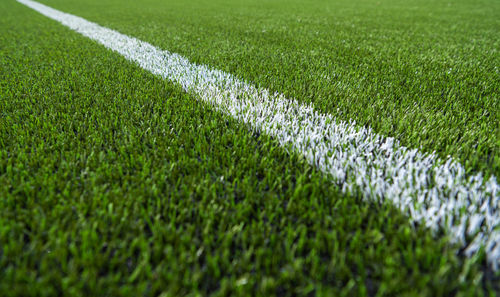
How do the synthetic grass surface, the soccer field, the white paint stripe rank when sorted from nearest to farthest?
the soccer field, the white paint stripe, the synthetic grass surface

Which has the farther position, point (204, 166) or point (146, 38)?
point (146, 38)

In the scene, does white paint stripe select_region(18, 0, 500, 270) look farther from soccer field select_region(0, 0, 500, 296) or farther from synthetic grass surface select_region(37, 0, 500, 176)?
synthetic grass surface select_region(37, 0, 500, 176)

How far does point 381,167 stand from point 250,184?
18.4 inches

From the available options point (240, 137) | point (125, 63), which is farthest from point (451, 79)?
point (125, 63)

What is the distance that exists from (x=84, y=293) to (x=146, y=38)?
3.80 metres

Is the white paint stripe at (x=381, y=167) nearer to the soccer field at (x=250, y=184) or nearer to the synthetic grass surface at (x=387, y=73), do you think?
the soccer field at (x=250, y=184)

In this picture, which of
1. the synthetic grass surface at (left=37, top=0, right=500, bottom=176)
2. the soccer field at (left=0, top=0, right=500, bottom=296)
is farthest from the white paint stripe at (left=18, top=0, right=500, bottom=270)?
the synthetic grass surface at (left=37, top=0, right=500, bottom=176)

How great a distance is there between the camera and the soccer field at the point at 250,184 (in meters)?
0.72

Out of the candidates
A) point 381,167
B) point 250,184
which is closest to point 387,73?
point 381,167

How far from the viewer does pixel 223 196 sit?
976 millimetres

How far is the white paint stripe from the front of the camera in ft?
2.76

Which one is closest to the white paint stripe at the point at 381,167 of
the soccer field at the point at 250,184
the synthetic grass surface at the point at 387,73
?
the soccer field at the point at 250,184

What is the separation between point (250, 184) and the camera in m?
1.02

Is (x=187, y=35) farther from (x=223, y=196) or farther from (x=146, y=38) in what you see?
(x=223, y=196)
